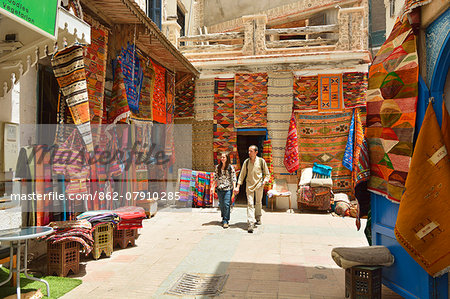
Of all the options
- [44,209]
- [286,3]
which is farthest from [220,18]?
[44,209]

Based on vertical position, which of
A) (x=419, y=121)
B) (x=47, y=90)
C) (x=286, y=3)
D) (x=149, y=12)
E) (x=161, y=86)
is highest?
(x=286, y=3)

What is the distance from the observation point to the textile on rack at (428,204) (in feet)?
8.50

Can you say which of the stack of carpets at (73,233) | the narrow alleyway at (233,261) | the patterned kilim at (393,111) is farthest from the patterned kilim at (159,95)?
the patterned kilim at (393,111)

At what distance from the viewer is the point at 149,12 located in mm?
10016

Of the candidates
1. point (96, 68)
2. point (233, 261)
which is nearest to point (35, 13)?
point (96, 68)

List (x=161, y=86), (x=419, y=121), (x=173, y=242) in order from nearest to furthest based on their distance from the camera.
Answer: (x=419, y=121)
(x=173, y=242)
(x=161, y=86)

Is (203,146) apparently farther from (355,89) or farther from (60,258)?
(60,258)

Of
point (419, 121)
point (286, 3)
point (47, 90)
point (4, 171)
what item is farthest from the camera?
point (286, 3)

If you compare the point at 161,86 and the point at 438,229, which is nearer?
the point at 438,229

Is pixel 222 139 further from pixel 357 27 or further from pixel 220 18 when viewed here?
pixel 220 18

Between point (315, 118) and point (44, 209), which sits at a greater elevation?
point (315, 118)

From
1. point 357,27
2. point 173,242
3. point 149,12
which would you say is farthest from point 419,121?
point 149,12

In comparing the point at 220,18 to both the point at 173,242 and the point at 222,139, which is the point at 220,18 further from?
the point at 173,242

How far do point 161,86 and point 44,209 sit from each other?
5023 mm
